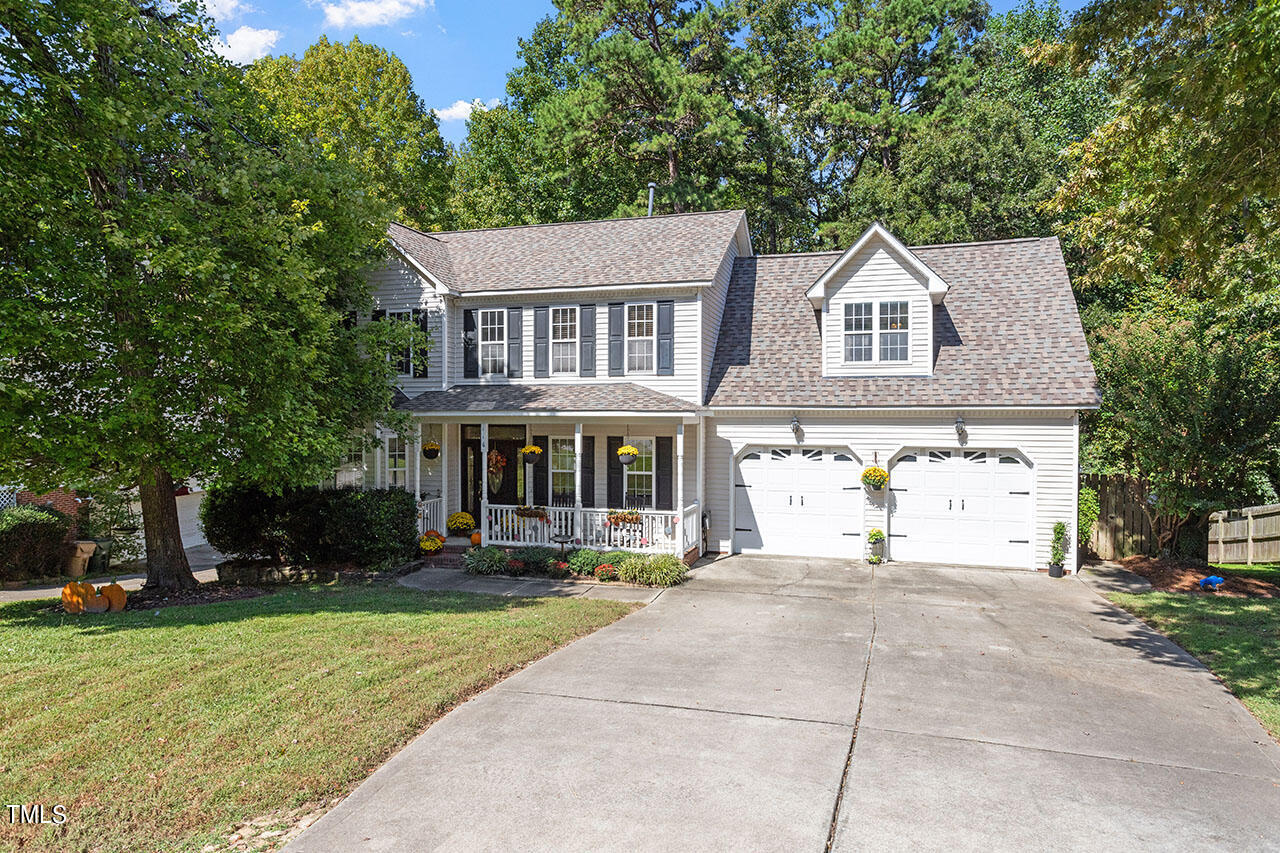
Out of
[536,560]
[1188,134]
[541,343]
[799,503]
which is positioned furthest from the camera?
[541,343]

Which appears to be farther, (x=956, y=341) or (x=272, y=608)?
(x=956, y=341)

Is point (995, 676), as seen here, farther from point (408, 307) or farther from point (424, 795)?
point (408, 307)

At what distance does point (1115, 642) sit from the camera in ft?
31.2

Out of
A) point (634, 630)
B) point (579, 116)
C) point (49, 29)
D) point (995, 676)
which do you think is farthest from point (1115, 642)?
point (579, 116)

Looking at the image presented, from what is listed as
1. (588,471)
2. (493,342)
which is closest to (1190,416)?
(588,471)

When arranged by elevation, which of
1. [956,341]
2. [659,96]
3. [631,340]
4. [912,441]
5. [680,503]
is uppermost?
[659,96]

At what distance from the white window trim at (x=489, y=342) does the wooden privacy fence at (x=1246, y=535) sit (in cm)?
1505

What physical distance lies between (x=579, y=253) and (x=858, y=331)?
682 cm

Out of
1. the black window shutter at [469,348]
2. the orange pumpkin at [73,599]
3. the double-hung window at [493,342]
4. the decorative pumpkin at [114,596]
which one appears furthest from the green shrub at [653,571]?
the orange pumpkin at [73,599]

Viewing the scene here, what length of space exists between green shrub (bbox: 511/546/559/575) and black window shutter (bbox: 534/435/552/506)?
2.24 metres

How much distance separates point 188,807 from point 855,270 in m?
14.4

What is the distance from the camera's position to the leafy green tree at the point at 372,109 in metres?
31.3

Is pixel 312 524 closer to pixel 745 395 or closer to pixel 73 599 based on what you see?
pixel 73 599

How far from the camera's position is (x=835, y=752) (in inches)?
235
